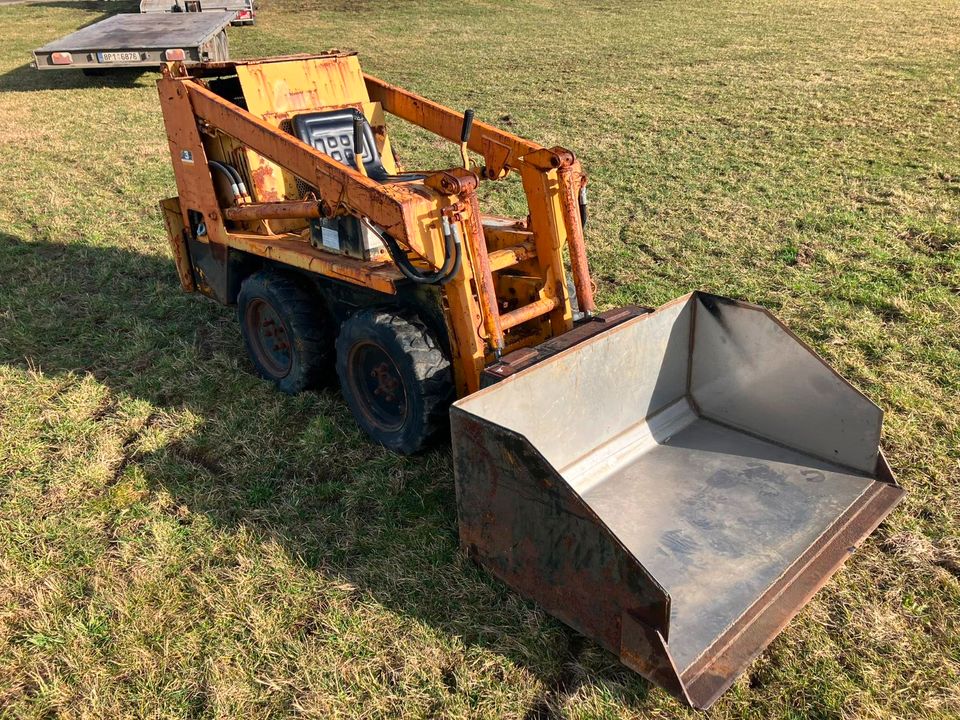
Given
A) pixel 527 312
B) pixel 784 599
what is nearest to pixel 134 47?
pixel 527 312

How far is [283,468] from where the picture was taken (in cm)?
408

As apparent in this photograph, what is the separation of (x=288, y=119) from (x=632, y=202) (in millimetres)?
4178

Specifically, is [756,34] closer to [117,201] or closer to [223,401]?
[117,201]

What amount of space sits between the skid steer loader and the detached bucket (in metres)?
0.01

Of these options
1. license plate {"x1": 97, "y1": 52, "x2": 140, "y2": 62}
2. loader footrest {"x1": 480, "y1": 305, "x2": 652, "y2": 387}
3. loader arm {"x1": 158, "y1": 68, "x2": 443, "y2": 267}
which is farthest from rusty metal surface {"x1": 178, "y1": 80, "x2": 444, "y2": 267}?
license plate {"x1": 97, "y1": 52, "x2": 140, "y2": 62}

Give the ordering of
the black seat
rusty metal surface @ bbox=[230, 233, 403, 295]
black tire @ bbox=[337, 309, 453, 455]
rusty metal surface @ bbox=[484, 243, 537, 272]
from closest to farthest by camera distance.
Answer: black tire @ bbox=[337, 309, 453, 455], rusty metal surface @ bbox=[230, 233, 403, 295], rusty metal surface @ bbox=[484, 243, 537, 272], the black seat

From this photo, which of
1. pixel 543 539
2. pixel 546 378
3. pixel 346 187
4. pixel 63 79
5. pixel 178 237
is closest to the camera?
pixel 543 539

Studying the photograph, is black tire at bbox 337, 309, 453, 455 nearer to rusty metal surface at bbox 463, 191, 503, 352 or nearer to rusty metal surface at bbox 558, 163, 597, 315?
rusty metal surface at bbox 463, 191, 503, 352

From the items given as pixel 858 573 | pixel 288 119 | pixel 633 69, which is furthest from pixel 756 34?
pixel 858 573

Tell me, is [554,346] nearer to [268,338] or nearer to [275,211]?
[275,211]

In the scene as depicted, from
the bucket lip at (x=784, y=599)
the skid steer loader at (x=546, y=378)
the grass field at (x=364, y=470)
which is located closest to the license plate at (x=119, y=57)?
the grass field at (x=364, y=470)

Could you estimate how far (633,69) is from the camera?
48.5 feet

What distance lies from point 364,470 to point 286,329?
1093mm

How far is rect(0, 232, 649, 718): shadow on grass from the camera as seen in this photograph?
305 centimetres
